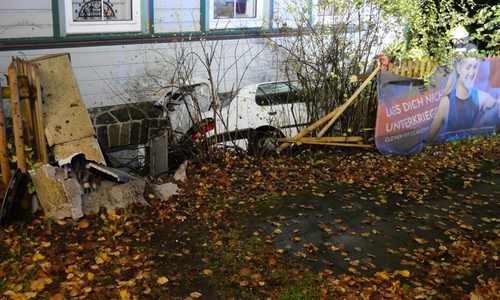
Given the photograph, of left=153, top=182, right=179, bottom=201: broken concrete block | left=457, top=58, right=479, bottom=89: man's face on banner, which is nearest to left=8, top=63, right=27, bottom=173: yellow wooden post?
left=153, top=182, right=179, bottom=201: broken concrete block

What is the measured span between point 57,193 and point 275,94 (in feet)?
15.8

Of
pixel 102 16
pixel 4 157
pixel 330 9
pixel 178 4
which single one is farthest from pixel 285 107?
pixel 4 157

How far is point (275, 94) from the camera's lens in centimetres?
999

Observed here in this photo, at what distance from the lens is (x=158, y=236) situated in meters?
6.10

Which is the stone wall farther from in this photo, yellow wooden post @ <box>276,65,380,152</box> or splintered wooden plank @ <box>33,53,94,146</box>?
splintered wooden plank @ <box>33,53,94,146</box>

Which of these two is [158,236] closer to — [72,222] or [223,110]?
[72,222]

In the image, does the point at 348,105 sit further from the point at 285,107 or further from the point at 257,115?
the point at 257,115

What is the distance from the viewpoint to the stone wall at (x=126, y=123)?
10.2m

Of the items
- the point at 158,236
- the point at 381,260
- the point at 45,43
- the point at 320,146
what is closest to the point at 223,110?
the point at 320,146

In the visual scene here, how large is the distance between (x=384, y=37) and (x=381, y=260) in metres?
5.57

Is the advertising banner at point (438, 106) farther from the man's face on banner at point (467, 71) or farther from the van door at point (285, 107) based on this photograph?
the van door at point (285, 107)

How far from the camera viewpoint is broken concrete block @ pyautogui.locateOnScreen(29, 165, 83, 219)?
6.19 m

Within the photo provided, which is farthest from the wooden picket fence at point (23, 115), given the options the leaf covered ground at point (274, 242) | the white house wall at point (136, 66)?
the white house wall at point (136, 66)

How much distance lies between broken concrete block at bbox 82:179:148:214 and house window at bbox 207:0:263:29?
5.46 meters
